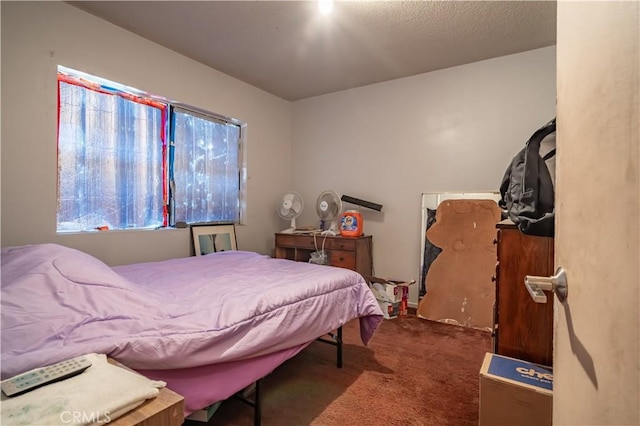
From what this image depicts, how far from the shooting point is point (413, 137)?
11.1 feet

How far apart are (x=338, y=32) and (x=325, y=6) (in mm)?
377

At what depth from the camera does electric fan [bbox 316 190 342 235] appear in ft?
11.4

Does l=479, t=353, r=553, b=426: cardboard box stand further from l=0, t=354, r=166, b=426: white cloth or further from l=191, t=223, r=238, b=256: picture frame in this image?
l=191, t=223, r=238, b=256: picture frame

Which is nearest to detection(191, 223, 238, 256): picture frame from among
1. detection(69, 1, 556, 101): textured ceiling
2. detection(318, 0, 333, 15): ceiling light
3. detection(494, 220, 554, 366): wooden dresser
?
detection(69, 1, 556, 101): textured ceiling

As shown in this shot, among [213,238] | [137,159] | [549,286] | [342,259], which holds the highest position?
[137,159]

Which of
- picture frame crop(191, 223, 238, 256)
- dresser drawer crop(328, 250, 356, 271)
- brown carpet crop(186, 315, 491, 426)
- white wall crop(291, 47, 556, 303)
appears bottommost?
brown carpet crop(186, 315, 491, 426)

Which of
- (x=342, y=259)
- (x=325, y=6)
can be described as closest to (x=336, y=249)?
(x=342, y=259)

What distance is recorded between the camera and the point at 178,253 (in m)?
2.99

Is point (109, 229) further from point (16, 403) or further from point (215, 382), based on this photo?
point (16, 403)

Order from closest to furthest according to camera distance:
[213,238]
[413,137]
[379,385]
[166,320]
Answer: [166,320], [379,385], [213,238], [413,137]

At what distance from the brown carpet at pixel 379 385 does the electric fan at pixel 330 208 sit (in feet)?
4.04

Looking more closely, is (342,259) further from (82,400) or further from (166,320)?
(82,400)

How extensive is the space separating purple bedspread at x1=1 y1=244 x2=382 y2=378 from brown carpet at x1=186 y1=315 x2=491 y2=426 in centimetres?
40

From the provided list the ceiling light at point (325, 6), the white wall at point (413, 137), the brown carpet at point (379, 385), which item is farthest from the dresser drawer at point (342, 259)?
the ceiling light at point (325, 6)
